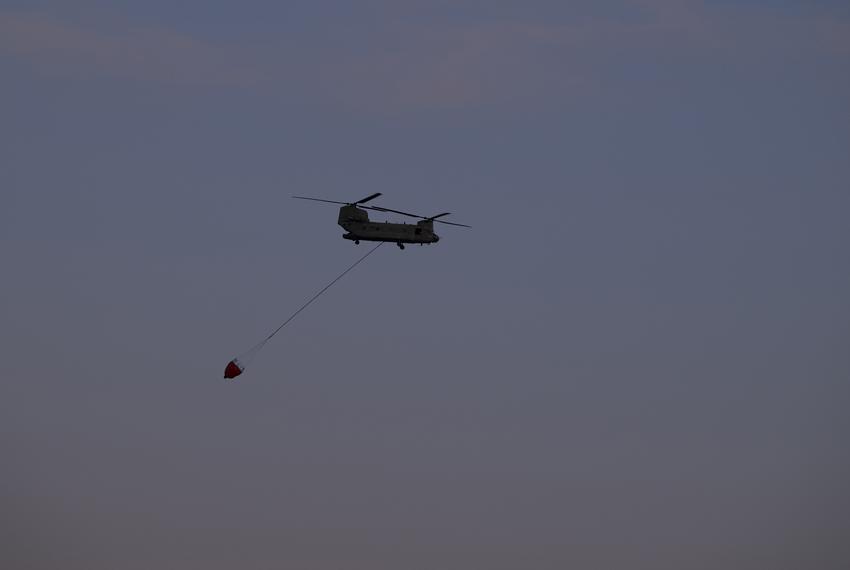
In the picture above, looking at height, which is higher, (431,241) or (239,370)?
(431,241)

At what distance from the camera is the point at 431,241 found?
→ 70625 millimetres

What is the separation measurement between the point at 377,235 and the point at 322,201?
6.11 m

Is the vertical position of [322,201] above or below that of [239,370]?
above

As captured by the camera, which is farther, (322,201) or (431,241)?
(431,241)

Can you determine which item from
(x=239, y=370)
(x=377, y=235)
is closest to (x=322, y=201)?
(x=377, y=235)

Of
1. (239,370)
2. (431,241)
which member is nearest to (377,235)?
(431,241)

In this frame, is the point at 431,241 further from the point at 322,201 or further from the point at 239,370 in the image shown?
the point at 239,370

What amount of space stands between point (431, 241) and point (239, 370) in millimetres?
14007

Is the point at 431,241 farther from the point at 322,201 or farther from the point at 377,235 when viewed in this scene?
the point at 322,201

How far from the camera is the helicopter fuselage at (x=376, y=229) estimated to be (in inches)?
2675

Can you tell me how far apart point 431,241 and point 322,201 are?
961 centimetres

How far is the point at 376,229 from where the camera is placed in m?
68.6

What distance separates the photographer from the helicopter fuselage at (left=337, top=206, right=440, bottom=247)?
67938mm

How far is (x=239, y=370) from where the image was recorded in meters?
64.6
